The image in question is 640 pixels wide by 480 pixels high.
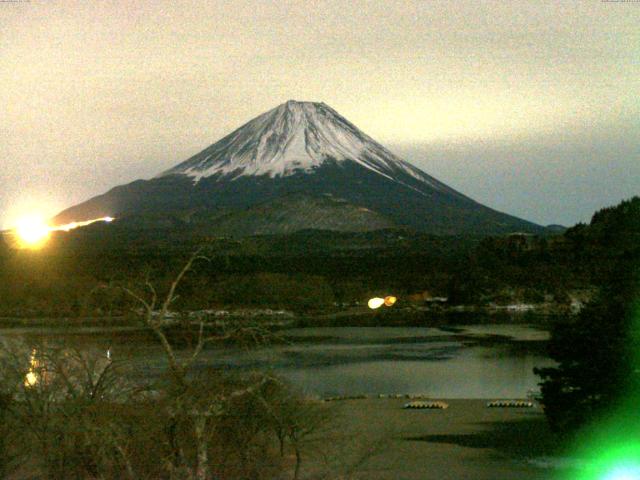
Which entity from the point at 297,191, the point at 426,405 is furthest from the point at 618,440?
the point at 297,191

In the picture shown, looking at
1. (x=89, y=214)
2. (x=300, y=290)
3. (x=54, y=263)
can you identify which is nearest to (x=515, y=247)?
(x=300, y=290)

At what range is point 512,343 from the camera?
4841 cm

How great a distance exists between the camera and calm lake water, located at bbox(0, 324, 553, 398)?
Result: 3170 centimetres

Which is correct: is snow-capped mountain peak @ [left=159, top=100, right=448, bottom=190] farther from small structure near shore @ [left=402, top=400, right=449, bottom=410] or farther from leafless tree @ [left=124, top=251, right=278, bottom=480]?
leafless tree @ [left=124, top=251, right=278, bottom=480]

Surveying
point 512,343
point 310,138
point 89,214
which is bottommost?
point 512,343

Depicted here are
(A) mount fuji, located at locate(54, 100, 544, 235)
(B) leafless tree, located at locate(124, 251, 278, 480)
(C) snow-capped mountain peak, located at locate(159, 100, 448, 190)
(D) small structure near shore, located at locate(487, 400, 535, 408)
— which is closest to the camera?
(B) leafless tree, located at locate(124, 251, 278, 480)

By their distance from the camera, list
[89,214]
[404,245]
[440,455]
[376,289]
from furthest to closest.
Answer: [89,214] < [404,245] < [376,289] < [440,455]

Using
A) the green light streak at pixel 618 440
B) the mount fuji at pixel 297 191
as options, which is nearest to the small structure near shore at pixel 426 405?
the green light streak at pixel 618 440

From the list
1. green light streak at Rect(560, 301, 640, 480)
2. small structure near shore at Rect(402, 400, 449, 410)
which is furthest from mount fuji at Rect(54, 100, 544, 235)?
green light streak at Rect(560, 301, 640, 480)

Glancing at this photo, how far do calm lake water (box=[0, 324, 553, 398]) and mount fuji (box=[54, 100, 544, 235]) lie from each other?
75072mm

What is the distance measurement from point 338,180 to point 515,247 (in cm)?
5935

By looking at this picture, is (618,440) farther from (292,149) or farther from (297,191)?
(292,149)

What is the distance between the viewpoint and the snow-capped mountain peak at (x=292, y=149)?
6348 inches

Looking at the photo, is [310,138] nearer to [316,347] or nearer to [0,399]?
[316,347]
